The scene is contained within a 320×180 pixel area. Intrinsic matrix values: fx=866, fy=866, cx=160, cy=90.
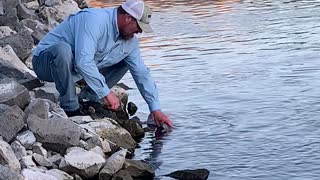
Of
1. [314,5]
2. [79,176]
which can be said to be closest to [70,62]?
[79,176]

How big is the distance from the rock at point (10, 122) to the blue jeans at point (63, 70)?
2.60 ft

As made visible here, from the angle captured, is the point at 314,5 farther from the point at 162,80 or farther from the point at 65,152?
the point at 65,152

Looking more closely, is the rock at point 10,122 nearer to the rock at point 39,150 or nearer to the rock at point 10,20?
the rock at point 39,150

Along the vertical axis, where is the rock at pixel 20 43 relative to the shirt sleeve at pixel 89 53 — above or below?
below

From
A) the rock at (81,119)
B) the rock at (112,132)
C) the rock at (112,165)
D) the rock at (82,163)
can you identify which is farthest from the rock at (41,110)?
the rock at (112,165)

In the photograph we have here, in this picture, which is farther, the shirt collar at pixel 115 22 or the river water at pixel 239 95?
the shirt collar at pixel 115 22

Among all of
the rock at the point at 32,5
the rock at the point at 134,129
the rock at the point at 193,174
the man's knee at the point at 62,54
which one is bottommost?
the rock at the point at 32,5

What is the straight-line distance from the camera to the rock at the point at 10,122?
6.27 meters

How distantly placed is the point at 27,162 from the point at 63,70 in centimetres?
137

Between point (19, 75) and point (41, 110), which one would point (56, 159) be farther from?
point (19, 75)

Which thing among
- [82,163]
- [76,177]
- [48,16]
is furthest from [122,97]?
[48,16]

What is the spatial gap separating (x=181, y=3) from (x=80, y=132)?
14.5 metres

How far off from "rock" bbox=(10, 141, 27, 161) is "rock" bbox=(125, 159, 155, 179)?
2.43ft

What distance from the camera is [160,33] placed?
1498 centimetres
